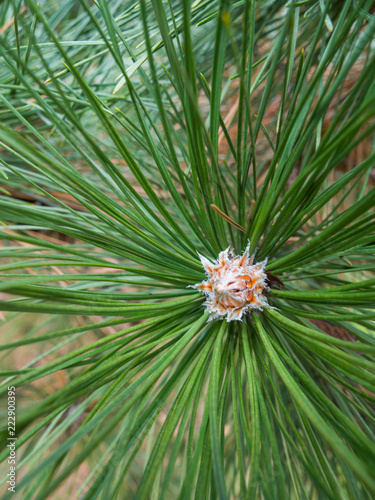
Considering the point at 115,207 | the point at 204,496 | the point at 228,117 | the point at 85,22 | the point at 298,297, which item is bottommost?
the point at 204,496

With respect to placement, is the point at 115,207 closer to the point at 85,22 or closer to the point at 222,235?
the point at 222,235

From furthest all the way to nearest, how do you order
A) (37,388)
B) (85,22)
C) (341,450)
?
(37,388)
(85,22)
(341,450)

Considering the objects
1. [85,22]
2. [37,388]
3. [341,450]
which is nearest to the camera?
[341,450]

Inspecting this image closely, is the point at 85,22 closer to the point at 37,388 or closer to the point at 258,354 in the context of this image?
the point at 258,354

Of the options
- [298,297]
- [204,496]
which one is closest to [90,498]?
[204,496]

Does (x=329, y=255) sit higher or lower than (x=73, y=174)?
lower

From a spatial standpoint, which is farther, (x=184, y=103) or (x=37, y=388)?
(x=37, y=388)
